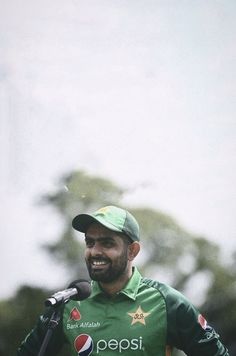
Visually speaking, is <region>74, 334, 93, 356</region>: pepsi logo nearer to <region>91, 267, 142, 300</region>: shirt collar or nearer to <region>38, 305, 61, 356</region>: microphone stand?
<region>91, 267, 142, 300</region>: shirt collar

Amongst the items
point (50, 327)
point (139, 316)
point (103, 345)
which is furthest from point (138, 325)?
point (50, 327)

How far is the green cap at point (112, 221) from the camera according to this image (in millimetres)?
2321

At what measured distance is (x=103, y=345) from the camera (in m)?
2.22

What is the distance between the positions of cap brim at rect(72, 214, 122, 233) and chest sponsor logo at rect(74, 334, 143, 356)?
1.51ft

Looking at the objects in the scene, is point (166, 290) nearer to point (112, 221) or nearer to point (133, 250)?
point (133, 250)

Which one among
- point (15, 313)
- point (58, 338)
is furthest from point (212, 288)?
point (58, 338)

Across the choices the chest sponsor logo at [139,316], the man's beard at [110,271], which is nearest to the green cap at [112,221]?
the man's beard at [110,271]

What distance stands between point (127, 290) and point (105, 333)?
202mm

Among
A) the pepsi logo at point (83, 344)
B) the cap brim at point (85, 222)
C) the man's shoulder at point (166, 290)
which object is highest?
the cap brim at point (85, 222)

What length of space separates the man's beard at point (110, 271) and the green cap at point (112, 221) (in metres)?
0.11

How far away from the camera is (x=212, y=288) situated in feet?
26.5

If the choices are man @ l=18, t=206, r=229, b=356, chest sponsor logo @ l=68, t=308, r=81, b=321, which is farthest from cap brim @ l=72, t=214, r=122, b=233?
chest sponsor logo @ l=68, t=308, r=81, b=321

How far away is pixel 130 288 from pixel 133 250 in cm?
18

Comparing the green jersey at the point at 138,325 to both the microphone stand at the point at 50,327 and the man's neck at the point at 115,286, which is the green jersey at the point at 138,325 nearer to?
the man's neck at the point at 115,286
